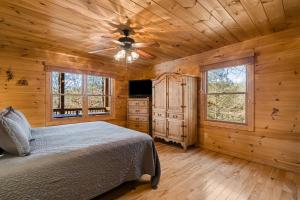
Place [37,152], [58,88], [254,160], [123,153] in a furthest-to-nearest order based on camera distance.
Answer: [58,88] → [254,160] → [123,153] → [37,152]

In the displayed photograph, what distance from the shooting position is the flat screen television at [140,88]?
Result: 4.80 m

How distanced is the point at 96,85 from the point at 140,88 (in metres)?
1.32

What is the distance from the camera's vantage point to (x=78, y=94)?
14.0 ft

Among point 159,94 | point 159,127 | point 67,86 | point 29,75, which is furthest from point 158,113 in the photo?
point 29,75

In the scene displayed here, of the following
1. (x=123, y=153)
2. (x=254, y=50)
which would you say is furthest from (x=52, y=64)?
(x=254, y=50)

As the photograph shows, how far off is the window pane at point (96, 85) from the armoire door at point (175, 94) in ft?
7.06

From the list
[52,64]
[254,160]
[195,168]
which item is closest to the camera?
[195,168]

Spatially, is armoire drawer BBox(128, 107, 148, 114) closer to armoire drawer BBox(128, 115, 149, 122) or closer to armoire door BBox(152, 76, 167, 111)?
armoire drawer BBox(128, 115, 149, 122)

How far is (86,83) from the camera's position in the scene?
4371 millimetres

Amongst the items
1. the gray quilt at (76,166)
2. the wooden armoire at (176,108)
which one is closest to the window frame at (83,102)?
the wooden armoire at (176,108)

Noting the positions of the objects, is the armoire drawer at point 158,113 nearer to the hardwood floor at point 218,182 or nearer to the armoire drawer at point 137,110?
the armoire drawer at point 137,110

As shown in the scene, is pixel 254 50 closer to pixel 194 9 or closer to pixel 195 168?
pixel 194 9

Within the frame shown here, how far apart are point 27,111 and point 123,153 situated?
2788 mm

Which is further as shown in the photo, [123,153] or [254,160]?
[254,160]
